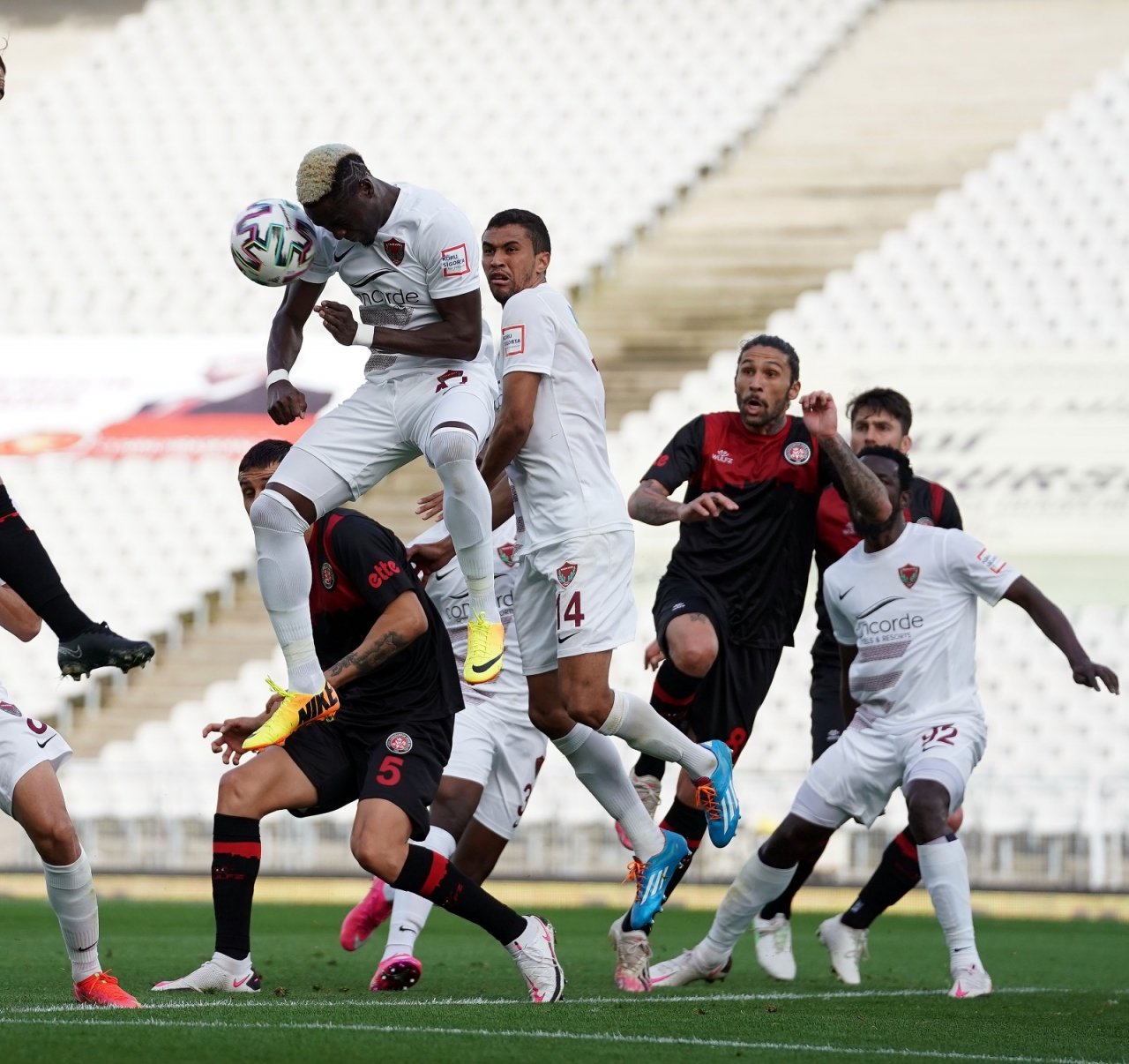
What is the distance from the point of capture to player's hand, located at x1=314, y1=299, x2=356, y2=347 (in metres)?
6.37

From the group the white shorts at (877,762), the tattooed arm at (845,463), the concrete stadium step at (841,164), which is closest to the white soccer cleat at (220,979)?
the white shorts at (877,762)

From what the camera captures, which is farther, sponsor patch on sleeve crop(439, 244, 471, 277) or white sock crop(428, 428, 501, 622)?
sponsor patch on sleeve crop(439, 244, 471, 277)

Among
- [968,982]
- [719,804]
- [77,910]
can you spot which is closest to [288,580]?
[77,910]

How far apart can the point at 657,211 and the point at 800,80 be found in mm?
2711

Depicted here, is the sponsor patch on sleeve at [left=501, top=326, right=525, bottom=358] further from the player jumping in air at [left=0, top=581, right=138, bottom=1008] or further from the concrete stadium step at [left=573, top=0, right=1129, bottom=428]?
the concrete stadium step at [left=573, top=0, right=1129, bottom=428]

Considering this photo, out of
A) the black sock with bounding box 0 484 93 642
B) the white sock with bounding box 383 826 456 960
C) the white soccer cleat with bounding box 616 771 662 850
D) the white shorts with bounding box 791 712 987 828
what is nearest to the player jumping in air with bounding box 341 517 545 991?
the white sock with bounding box 383 826 456 960

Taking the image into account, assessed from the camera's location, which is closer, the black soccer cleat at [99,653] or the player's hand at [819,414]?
the black soccer cleat at [99,653]

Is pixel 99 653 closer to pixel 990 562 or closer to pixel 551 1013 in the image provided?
pixel 551 1013

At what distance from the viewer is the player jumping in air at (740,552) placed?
7.58m

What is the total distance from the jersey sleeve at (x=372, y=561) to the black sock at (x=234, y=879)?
2.92 ft

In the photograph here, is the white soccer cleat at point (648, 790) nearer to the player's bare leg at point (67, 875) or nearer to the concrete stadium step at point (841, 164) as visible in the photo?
the player's bare leg at point (67, 875)

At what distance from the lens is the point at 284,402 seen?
6.47 meters

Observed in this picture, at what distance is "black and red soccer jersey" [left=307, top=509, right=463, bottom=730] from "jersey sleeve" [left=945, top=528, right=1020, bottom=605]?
6.71ft

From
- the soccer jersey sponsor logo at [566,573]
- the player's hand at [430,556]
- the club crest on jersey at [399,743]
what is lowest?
the club crest on jersey at [399,743]
